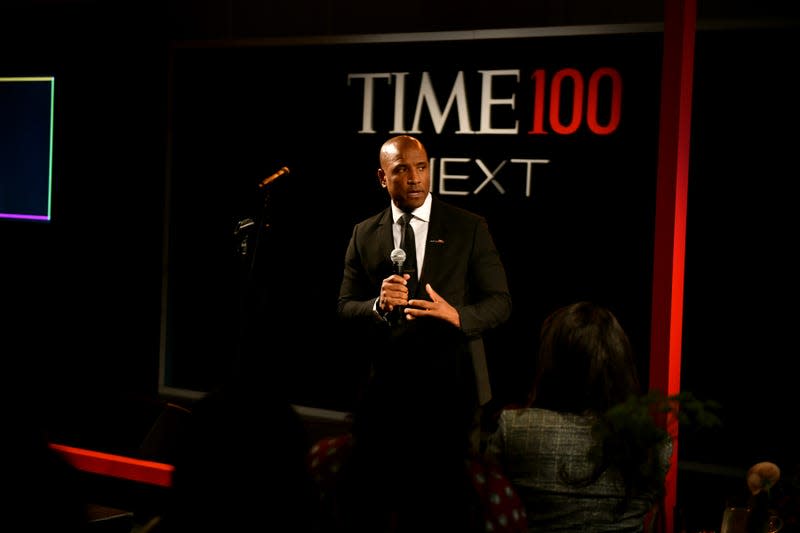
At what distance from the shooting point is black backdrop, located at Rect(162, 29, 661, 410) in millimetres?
4602

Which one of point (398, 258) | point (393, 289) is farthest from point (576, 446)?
point (398, 258)

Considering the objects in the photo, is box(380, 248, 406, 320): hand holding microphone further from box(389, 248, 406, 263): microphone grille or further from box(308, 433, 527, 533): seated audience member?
box(308, 433, 527, 533): seated audience member

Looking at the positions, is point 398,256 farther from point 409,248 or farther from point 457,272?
point 457,272

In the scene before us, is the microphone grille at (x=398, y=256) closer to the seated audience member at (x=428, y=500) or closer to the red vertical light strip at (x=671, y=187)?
the red vertical light strip at (x=671, y=187)

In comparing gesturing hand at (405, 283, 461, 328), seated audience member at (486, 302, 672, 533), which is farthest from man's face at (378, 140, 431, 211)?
seated audience member at (486, 302, 672, 533)

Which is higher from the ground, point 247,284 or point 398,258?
point 398,258

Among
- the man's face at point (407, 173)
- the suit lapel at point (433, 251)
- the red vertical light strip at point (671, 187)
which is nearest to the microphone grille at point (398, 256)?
the suit lapel at point (433, 251)

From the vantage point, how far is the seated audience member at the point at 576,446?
2.12 m

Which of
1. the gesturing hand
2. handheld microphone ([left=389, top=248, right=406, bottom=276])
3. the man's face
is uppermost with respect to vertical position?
the man's face

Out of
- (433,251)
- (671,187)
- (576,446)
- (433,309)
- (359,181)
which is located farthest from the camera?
(359,181)

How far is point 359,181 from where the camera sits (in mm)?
5242

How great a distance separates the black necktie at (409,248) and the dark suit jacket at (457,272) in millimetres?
32

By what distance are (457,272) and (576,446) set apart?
164 centimetres

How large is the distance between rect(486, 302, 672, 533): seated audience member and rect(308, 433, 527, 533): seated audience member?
0.90 ft
